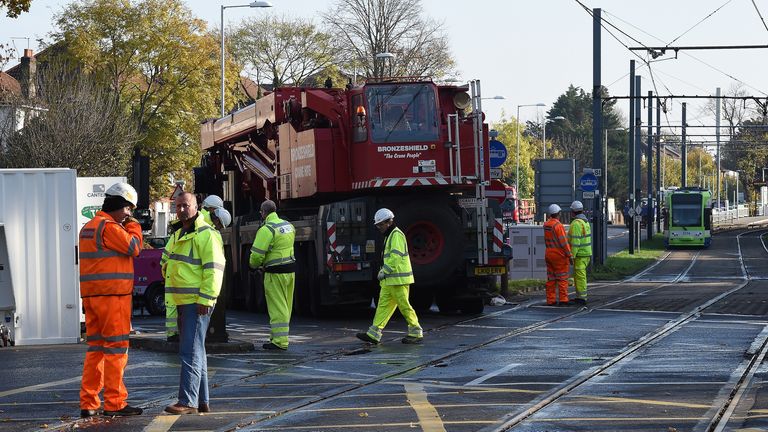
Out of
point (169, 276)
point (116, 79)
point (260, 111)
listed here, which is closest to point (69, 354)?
point (169, 276)

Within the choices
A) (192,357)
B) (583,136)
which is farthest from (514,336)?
(583,136)

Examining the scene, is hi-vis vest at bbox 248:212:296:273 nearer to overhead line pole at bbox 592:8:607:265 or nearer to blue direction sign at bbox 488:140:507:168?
blue direction sign at bbox 488:140:507:168

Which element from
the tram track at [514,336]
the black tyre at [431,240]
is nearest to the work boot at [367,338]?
the tram track at [514,336]

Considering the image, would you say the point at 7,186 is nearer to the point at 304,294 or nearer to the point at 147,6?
the point at 304,294

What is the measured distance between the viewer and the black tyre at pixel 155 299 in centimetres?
2527

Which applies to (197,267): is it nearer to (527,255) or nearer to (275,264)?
(275,264)

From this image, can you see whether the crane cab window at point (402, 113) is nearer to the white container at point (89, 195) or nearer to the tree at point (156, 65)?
the white container at point (89, 195)

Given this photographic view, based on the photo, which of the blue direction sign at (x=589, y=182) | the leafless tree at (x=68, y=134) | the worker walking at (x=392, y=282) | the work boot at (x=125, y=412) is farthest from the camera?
the leafless tree at (x=68, y=134)

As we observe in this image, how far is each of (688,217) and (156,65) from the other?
26239 mm

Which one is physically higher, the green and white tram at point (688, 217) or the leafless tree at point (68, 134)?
the leafless tree at point (68, 134)

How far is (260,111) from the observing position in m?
23.8

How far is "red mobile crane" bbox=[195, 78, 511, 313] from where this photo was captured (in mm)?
A: 20531

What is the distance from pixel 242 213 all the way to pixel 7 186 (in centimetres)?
903

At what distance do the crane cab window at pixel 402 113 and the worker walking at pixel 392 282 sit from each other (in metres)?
4.21
